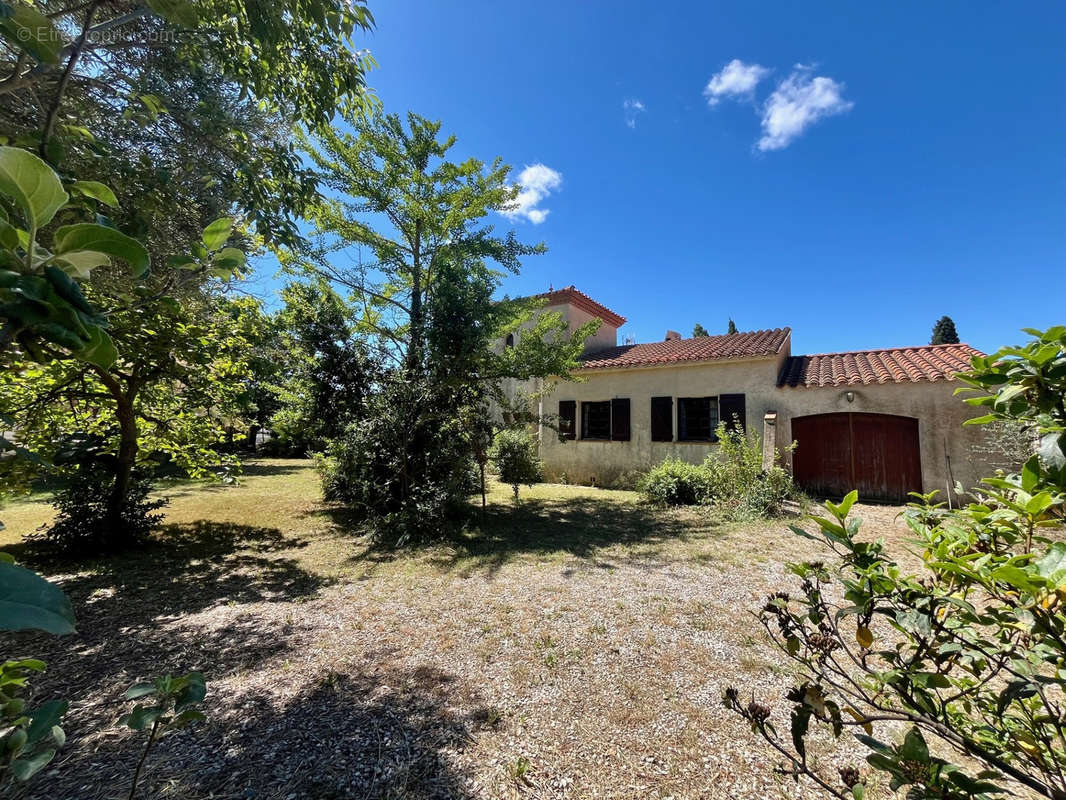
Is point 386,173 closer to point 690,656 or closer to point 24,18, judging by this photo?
point 24,18

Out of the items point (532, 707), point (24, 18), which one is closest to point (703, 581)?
point (532, 707)

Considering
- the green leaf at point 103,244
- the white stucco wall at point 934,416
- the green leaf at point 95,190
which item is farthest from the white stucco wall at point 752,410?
the green leaf at point 95,190

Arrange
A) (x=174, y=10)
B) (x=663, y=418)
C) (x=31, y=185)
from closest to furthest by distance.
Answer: (x=31, y=185)
(x=174, y=10)
(x=663, y=418)

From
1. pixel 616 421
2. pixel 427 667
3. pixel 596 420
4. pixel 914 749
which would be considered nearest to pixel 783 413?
pixel 616 421

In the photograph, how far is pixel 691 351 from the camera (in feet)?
42.4

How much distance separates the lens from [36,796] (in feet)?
6.49

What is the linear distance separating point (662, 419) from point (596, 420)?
2.19 m

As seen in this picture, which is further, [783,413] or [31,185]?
[783,413]

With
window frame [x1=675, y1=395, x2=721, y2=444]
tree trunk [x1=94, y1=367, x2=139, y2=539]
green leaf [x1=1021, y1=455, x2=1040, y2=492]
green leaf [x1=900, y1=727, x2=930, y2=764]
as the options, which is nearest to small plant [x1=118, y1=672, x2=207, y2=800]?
green leaf [x1=900, y1=727, x2=930, y2=764]

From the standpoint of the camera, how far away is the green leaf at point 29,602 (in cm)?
44

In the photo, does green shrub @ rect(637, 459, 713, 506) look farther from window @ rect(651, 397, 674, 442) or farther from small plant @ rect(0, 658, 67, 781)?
small plant @ rect(0, 658, 67, 781)

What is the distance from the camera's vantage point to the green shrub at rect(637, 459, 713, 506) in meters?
9.92

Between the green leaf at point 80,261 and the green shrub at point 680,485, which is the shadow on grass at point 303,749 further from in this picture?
the green shrub at point 680,485

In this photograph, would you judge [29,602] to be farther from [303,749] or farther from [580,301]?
[580,301]
